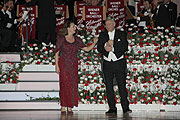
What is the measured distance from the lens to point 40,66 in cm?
1059

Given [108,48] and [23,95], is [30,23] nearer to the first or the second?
[23,95]

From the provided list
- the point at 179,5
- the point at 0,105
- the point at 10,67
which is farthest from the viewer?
the point at 179,5

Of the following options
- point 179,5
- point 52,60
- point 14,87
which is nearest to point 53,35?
point 52,60

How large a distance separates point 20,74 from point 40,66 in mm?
507

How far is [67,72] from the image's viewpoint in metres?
8.44

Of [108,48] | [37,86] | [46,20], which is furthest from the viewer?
[46,20]

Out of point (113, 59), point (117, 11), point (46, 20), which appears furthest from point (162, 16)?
point (113, 59)

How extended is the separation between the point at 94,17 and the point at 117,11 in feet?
2.78

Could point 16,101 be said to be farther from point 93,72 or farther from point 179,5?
point 179,5

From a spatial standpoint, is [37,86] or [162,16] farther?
[162,16]

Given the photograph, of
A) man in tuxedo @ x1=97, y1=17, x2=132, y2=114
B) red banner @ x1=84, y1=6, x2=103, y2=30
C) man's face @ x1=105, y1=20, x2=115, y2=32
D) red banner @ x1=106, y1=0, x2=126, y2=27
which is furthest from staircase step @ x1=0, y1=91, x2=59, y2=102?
red banner @ x1=106, y1=0, x2=126, y2=27

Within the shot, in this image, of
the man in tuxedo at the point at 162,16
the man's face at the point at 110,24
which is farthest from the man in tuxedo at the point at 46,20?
the man's face at the point at 110,24

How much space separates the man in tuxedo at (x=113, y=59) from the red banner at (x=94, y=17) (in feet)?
14.7

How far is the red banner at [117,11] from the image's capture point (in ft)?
43.3
